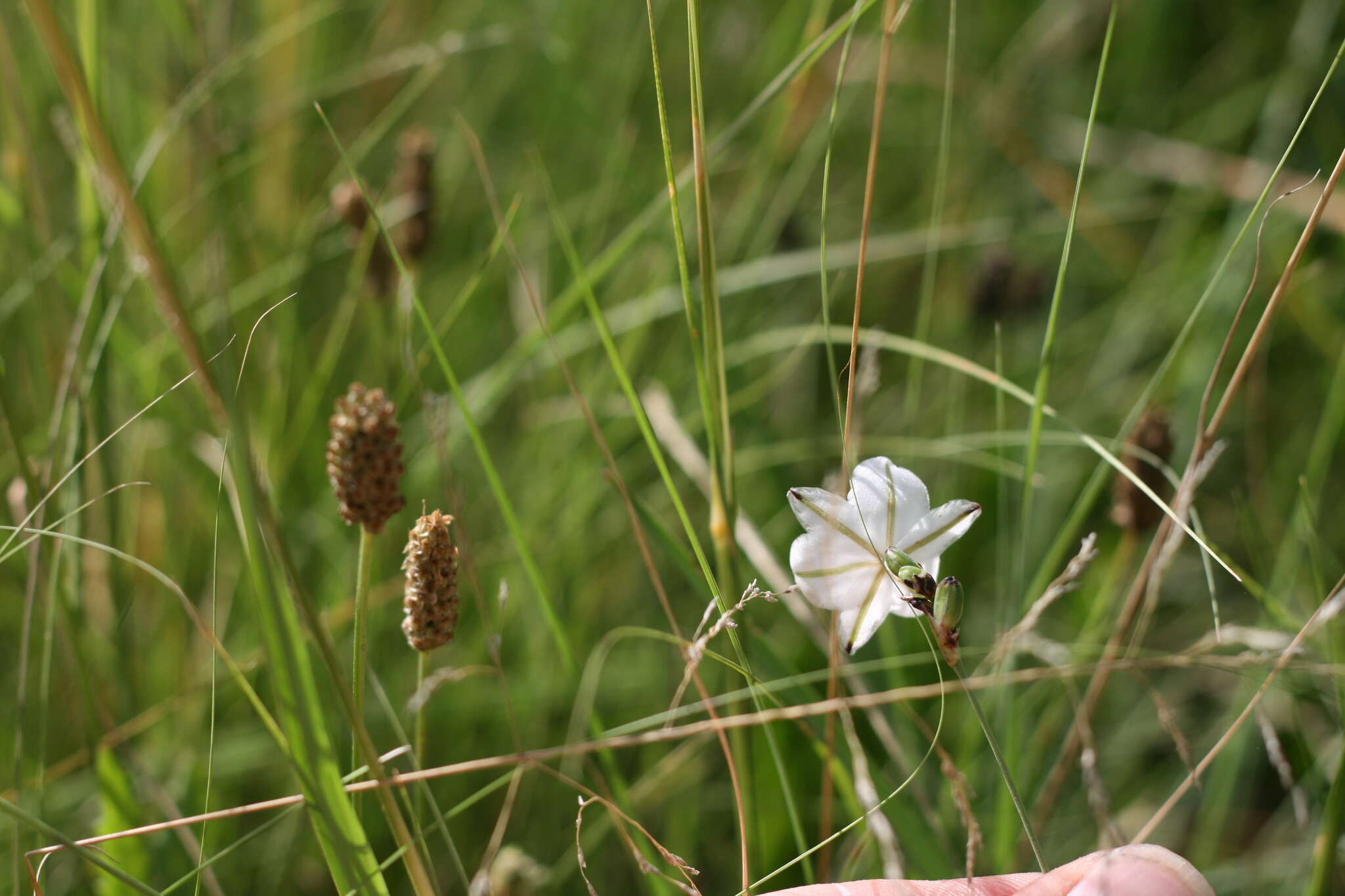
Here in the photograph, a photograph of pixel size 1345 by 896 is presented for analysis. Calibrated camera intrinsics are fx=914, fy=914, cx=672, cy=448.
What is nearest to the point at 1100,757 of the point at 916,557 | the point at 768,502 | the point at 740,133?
the point at 768,502

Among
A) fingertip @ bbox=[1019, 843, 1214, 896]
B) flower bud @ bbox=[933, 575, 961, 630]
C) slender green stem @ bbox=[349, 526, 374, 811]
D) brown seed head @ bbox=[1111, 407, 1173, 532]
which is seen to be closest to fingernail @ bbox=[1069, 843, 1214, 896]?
fingertip @ bbox=[1019, 843, 1214, 896]

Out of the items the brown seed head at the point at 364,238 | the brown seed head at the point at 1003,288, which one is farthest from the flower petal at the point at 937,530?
the brown seed head at the point at 1003,288

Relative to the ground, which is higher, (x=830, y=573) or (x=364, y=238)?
(x=364, y=238)

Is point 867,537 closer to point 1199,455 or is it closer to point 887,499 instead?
point 887,499

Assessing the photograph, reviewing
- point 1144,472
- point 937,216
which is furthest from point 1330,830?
point 937,216

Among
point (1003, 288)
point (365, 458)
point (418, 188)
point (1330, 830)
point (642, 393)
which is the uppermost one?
point (418, 188)

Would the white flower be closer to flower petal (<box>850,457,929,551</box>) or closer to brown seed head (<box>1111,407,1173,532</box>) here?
flower petal (<box>850,457,929,551</box>)
